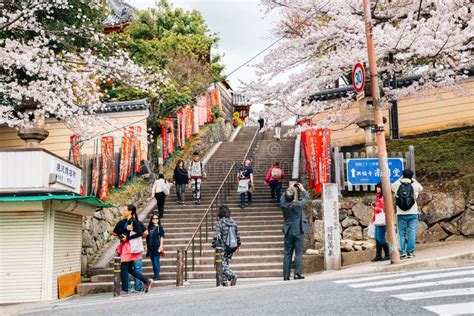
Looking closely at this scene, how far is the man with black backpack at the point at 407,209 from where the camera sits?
1026 cm

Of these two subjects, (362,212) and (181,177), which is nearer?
(362,212)

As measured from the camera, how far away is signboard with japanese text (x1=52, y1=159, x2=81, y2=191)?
40.3ft

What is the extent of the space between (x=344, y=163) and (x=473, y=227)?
358 centimetres

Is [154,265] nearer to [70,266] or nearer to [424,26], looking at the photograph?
[70,266]

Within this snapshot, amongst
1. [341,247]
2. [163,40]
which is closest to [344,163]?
[341,247]

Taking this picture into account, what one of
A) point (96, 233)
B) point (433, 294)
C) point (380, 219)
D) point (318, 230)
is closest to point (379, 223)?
point (380, 219)

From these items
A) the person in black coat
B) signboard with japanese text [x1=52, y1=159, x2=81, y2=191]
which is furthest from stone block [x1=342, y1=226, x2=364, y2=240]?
signboard with japanese text [x1=52, y1=159, x2=81, y2=191]

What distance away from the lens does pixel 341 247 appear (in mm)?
12555

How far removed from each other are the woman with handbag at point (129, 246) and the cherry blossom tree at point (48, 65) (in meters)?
5.24

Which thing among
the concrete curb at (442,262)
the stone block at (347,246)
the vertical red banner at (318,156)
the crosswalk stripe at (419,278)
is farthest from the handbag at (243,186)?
the crosswalk stripe at (419,278)

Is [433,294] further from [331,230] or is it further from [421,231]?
[421,231]

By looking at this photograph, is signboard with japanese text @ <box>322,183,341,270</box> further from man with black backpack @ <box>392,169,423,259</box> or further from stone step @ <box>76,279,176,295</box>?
stone step @ <box>76,279,176,295</box>

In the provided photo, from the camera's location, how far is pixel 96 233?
15.0 meters

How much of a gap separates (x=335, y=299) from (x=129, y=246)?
528 cm
